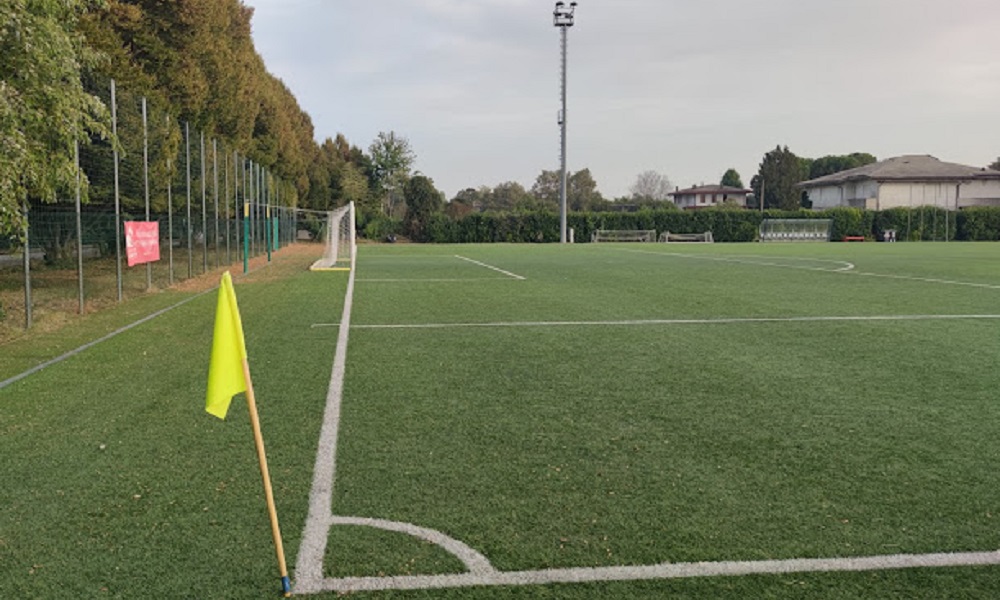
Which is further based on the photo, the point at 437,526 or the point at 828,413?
the point at 828,413

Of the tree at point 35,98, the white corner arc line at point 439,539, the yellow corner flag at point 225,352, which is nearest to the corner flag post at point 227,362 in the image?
the yellow corner flag at point 225,352

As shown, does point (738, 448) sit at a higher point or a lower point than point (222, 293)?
lower

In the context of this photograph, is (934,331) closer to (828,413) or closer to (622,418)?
(828,413)

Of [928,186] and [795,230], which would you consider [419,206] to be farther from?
[928,186]

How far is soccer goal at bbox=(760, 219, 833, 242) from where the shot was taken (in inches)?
2146

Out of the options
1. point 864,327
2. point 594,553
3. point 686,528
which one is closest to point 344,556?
point 594,553

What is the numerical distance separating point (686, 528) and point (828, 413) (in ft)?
8.14

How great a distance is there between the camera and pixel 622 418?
513 centimetres

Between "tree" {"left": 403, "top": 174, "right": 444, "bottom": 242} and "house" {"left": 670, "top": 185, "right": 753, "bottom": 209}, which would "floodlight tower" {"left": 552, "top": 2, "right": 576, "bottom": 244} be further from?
"house" {"left": 670, "top": 185, "right": 753, "bottom": 209}

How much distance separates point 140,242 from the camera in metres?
13.3

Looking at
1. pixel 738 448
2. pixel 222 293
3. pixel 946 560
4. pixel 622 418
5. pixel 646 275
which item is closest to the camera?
pixel 222 293

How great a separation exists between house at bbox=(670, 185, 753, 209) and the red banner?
10596 cm

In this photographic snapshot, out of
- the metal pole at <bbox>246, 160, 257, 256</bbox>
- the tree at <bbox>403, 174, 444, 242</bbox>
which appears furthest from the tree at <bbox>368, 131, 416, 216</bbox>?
the metal pole at <bbox>246, 160, 257, 256</bbox>

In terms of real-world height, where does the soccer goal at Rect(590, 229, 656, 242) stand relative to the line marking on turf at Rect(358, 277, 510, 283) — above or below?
above
